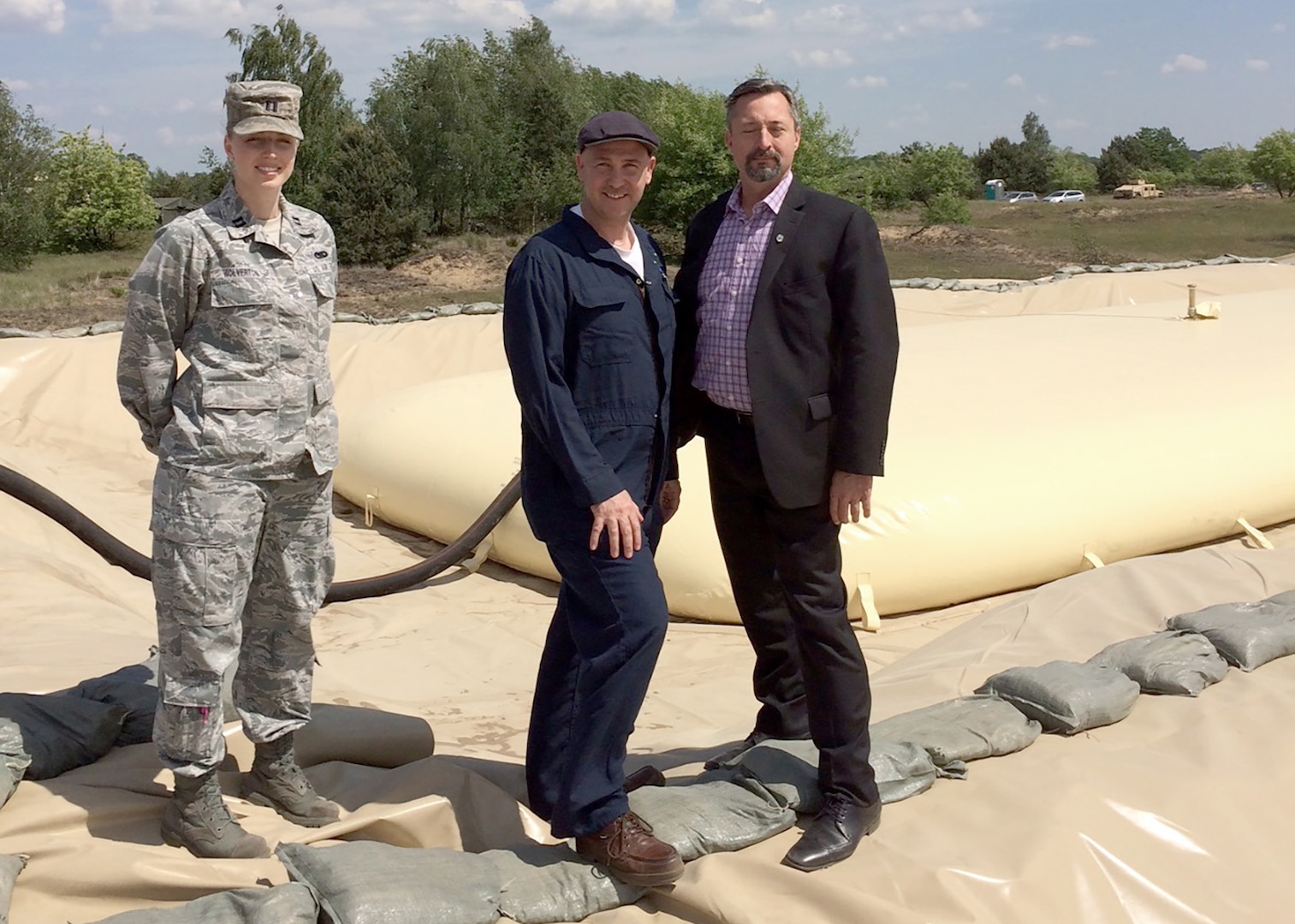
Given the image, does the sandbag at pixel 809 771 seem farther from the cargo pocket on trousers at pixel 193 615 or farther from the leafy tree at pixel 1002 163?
the leafy tree at pixel 1002 163

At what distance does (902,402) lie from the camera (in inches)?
230

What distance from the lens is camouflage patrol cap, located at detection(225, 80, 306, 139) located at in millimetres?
2469

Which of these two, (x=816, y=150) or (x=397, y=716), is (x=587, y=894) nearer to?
(x=397, y=716)

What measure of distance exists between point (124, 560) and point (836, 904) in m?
3.65

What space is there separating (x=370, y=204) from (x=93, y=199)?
1067 centimetres

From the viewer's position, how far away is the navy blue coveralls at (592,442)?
2.41 meters

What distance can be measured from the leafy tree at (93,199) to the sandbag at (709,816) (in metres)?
30.6

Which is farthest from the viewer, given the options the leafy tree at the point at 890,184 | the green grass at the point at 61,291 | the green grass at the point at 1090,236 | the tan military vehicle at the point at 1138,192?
the tan military vehicle at the point at 1138,192

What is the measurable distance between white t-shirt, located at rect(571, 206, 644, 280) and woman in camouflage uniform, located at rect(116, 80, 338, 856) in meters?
0.63

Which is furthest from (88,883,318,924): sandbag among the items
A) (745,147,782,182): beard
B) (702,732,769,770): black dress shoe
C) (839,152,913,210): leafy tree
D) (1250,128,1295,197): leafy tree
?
(1250,128,1295,197): leafy tree

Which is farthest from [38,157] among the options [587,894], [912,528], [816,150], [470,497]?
[587,894]

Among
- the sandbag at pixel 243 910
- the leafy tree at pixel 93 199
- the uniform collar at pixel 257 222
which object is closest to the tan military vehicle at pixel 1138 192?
the leafy tree at pixel 93 199

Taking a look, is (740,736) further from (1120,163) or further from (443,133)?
(1120,163)

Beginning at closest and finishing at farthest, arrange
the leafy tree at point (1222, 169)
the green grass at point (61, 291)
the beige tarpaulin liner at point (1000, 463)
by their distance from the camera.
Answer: the beige tarpaulin liner at point (1000, 463), the green grass at point (61, 291), the leafy tree at point (1222, 169)
